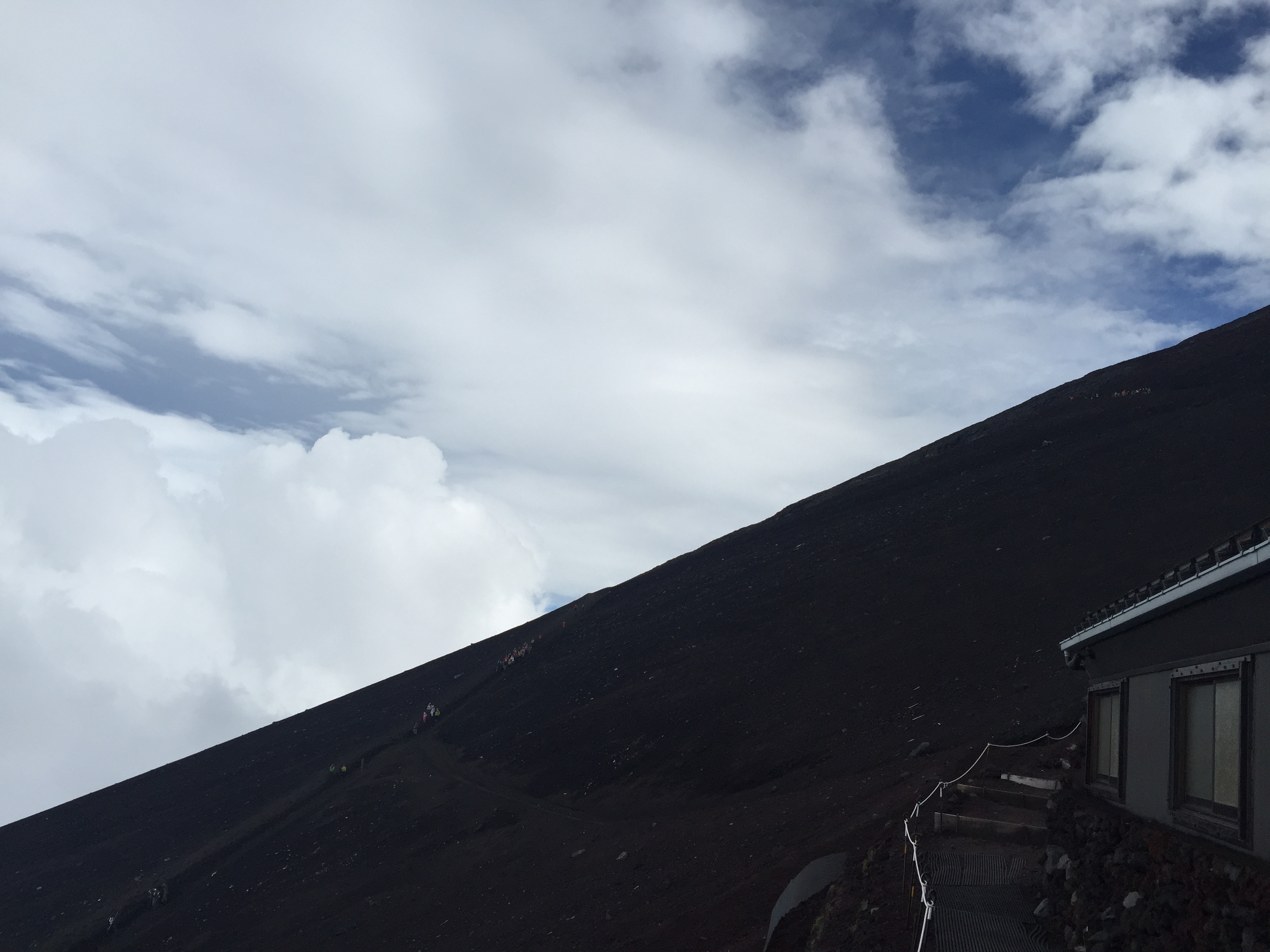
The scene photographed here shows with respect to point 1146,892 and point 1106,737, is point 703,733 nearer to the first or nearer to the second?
point 1106,737

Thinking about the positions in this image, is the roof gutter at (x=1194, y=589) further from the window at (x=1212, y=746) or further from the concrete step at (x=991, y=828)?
the concrete step at (x=991, y=828)

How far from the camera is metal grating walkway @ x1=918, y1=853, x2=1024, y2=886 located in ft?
30.2

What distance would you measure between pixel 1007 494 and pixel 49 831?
170ft

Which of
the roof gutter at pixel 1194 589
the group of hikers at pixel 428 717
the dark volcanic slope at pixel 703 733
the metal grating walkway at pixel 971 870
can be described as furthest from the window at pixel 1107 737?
the group of hikers at pixel 428 717

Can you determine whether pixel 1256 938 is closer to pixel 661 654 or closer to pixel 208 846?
pixel 661 654

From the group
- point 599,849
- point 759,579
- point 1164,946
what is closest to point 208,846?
point 599,849

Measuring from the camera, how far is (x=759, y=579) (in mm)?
43312

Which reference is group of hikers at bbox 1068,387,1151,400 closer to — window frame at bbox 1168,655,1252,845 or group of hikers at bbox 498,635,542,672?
group of hikers at bbox 498,635,542,672

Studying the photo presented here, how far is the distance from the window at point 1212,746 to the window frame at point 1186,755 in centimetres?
1

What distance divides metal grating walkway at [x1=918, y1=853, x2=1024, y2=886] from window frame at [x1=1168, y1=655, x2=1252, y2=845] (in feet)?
7.60

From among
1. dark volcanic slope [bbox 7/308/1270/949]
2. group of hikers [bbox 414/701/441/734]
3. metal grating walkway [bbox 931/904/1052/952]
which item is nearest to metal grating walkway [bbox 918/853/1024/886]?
metal grating walkway [bbox 931/904/1052/952]

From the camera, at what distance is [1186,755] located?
24.8 feet

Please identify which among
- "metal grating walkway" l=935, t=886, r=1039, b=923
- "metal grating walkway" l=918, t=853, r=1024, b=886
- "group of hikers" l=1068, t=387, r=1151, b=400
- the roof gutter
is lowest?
"metal grating walkway" l=935, t=886, r=1039, b=923

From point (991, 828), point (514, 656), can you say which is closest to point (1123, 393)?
point (514, 656)
